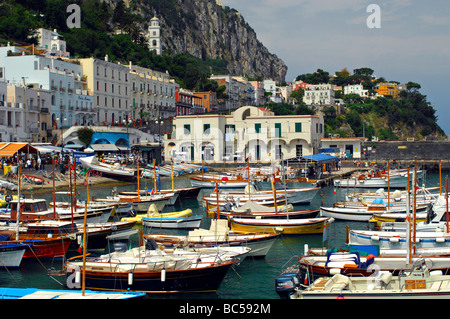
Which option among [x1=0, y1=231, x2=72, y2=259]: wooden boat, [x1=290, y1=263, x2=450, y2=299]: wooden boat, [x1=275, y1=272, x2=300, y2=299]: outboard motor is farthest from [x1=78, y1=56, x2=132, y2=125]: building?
[x1=290, y1=263, x2=450, y2=299]: wooden boat

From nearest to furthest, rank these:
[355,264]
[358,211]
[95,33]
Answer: [355,264] → [358,211] → [95,33]

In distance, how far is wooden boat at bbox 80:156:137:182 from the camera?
66938 millimetres

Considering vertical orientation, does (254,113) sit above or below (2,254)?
above

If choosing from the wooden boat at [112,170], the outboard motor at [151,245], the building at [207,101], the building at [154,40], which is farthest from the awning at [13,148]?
the building at [154,40]

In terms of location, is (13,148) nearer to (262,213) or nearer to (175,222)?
(175,222)

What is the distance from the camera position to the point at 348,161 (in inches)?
3593

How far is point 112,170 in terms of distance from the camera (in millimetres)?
68188

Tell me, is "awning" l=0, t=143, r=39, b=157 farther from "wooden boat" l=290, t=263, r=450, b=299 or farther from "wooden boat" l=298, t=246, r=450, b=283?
"wooden boat" l=290, t=263, r=450, b=299

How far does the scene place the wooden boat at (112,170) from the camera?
66938mm

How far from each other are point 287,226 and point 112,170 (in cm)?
3794

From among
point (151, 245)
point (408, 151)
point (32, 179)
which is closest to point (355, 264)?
point (151, 245)
